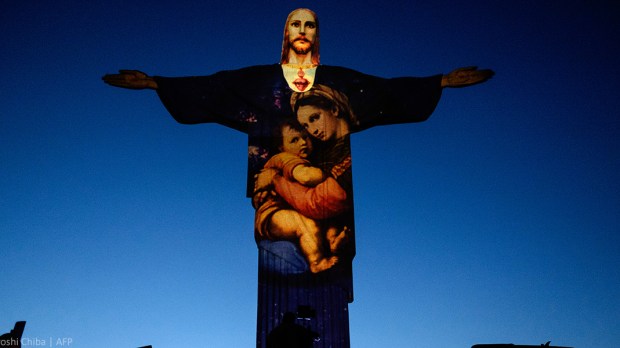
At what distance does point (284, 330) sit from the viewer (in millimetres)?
5320

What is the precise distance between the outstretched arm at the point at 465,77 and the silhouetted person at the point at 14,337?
6852 mm

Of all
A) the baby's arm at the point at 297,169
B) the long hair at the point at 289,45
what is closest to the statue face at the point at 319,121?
the baby's arm at the point at 297,169

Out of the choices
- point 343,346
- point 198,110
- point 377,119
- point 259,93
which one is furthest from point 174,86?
point 343,346

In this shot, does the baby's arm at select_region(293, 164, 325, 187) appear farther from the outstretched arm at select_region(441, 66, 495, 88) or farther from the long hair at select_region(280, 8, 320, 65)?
the outstretched arm at select_region(441, 66, 495, 88)

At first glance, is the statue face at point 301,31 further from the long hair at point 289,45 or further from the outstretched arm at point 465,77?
the outstretched arm at point 465,77

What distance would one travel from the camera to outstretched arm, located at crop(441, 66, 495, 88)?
30.3ft

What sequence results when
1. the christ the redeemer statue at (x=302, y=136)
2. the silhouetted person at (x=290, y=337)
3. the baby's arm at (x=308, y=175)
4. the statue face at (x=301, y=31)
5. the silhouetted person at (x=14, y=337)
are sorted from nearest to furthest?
the silhouetted person at (x=290, y=337) → the silhouetted person at (x=14, y=337) → the christ the redeemer statue at (x=302, y=136) → the baby's arm at (x=308, y=175) → the statue face at (x=301, y=31)

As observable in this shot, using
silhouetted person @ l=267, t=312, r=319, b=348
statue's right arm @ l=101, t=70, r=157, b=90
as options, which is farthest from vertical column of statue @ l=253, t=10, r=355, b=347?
statue's right arm @ l=101, t=70, r=157, b=90

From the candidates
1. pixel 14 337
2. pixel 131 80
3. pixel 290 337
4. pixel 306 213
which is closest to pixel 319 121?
pixel 306 213

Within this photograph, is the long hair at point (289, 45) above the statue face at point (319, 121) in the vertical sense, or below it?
above

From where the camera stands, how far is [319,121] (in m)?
9.07

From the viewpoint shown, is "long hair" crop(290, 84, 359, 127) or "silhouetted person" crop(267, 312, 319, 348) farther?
"long hair" crop(290, 84, 359, 127)

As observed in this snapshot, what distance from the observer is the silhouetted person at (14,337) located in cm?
593

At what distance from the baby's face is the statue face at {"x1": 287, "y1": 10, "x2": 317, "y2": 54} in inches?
60.7
